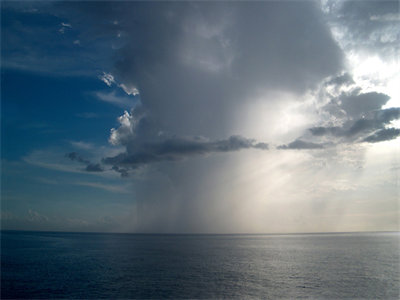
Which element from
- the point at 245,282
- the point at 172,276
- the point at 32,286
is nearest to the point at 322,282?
the point at 245,282

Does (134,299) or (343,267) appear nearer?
(134,299)

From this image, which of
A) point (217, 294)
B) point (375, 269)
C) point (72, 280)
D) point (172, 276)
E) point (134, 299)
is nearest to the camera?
point (134, 299)

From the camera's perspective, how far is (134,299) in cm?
4853

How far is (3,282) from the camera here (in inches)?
2298

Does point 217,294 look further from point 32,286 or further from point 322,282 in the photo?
point 32,286

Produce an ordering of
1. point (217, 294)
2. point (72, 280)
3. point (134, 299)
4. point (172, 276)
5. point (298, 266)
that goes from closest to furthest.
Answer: point (134, 299) < point (217, 294) < point (72, 280) < point (172, 276) < point (298, 266)

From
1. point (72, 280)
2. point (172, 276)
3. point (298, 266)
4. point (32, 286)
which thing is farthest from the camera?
point (298, 266)

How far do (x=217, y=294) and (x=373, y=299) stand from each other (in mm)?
29471

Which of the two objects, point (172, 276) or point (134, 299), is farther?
point (172, 276)

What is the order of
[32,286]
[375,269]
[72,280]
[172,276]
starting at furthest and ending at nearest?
1. [375,269]
2. [172,276]
3. [72,280]
4. [32,286]

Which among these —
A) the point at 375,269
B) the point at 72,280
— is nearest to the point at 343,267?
the point at 375,269

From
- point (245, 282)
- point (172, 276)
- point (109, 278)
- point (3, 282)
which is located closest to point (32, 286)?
point (3, 282)

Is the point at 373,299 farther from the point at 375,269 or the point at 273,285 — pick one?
the point at 375,269

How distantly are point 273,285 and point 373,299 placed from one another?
62.5ft
